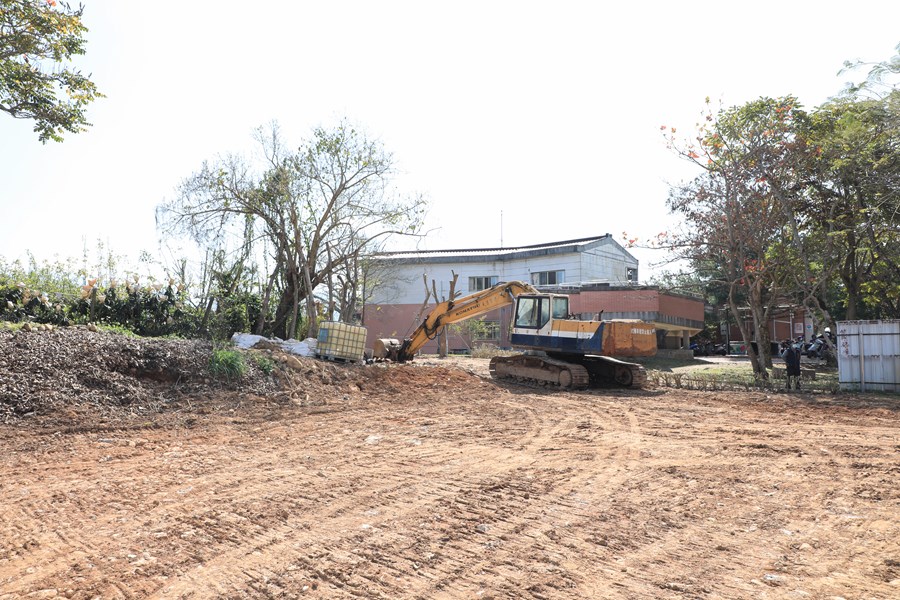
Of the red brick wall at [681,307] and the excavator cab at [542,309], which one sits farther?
the red brick wall at [681,307]

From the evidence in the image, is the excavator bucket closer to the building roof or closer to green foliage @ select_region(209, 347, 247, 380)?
green foliage @ select_region(209, 347, 247, 380)

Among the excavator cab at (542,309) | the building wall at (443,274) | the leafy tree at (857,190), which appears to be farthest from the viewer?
the building wall at (443,274)

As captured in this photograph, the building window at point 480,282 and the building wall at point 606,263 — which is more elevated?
the building wall at point 606,263

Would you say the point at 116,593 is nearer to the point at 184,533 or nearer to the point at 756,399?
the point at 184,533

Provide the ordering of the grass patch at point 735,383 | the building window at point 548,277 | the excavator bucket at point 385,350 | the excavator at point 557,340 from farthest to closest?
the building window at point 548,277
the excavator bucket at point 385,350
the grass patch at point 735,383
the excavator at point 557,340

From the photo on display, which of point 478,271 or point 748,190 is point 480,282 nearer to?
point 478,271

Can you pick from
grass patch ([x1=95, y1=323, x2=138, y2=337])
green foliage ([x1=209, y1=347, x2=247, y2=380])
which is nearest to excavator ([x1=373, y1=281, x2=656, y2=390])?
green foliage ([x1=209, y1=347, x2=247, y2=380])

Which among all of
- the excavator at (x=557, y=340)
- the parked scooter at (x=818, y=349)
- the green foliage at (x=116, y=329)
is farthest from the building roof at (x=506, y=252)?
the green foliage at (x=116, y=329)

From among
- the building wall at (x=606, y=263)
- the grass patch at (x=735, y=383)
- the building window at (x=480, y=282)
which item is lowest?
the grass patch at (x=735, y=383)

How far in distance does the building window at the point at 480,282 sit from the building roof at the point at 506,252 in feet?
3.92

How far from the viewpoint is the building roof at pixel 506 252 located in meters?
39.8

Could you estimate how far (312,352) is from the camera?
1795cm

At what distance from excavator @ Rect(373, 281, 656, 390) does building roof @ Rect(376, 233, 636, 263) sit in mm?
20634

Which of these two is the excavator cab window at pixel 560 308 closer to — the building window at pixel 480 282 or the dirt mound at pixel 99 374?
the dirt mound at pixel 99 374
